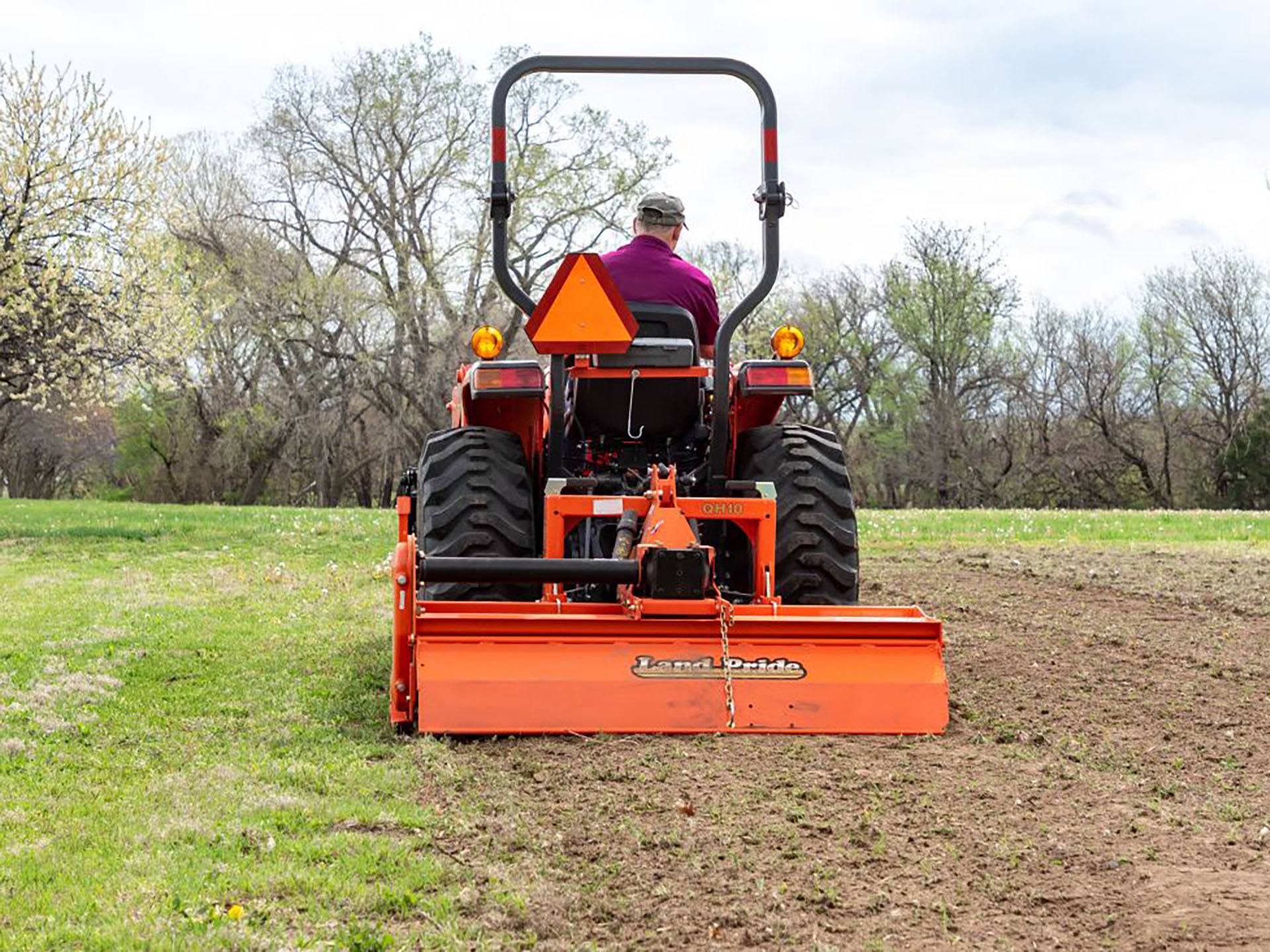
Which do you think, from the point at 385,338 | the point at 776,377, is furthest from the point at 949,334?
the point at 776,377

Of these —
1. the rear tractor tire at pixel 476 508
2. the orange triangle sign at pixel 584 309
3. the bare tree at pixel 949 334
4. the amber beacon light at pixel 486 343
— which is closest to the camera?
the orange triangle sign at pixel 584 309

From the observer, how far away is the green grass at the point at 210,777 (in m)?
2.89

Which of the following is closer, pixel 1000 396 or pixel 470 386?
pixel 470 386

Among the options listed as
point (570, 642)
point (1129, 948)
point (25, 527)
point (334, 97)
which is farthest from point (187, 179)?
point (1129, 948)

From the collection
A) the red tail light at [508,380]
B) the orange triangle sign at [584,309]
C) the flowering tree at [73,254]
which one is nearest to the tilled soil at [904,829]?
the orange triangle sign at [584,309]

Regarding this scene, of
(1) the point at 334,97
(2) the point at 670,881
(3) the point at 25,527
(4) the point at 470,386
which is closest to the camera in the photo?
(2) the point at 670,881

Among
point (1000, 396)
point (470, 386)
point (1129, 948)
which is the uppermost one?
point (1000, 396)

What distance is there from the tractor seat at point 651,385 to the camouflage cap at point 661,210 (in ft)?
1.41

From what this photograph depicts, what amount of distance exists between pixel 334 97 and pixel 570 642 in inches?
1142

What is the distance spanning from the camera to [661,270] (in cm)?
557

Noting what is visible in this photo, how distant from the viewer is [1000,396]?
44250 millimetres

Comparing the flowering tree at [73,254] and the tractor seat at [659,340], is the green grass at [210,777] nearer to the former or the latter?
the tractor seat at [659,340]

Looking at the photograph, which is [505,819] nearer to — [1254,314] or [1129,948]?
[1129,948]

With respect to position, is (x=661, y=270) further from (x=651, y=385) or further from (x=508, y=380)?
(x=508, y=380)
